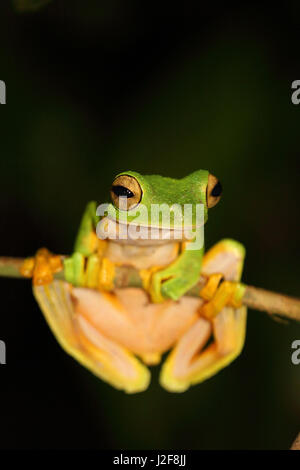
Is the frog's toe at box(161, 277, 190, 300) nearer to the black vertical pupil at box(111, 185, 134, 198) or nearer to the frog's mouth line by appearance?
the frog's mouth line

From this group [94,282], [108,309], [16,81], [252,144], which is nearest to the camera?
[94,282]

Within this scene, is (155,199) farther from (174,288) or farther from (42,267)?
(42,267)

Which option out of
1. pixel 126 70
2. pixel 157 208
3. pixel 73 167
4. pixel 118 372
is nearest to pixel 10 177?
pixel 73 167

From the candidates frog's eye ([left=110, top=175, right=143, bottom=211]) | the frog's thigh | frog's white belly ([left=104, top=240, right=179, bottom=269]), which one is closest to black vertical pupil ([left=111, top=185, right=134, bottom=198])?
frog's eye ([left=110, top=175, right=143, bottom=211])

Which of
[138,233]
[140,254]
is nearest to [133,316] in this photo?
[140,254]

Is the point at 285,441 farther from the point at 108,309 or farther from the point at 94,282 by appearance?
the point at 94,282

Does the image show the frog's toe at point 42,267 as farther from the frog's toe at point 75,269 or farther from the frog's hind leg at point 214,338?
the frog's hind leg at point 214,338

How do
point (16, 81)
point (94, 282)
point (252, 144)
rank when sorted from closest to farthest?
point (94, 282) < point (252, 144) < point (16, 81)

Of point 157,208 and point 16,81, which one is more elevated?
point 16,81
